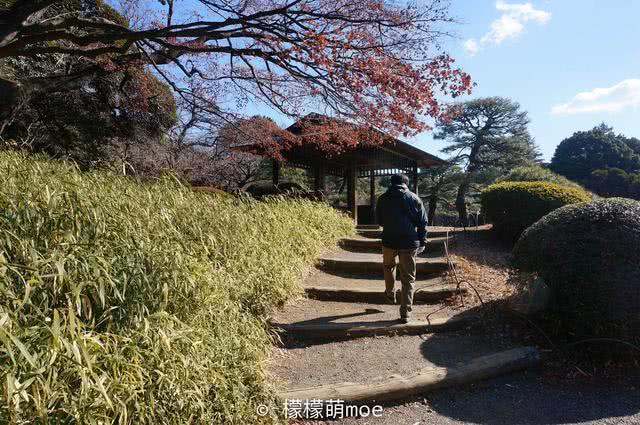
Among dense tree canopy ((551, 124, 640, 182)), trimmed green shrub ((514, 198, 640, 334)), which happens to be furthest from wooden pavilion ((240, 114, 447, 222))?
dense tree canopy ((551, 124, 640, 182))

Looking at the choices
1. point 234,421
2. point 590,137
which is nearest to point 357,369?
point 234,421

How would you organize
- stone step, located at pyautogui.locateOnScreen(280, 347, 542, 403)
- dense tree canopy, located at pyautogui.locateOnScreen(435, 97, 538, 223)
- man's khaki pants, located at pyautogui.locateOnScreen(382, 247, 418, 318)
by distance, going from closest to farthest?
stone step, located at pyautogui.locateOnScreen(280, 347, 542, 403) → man's khaki pants, located at pyautogui.locateOnScreen(382, 247, 418, 318) → dense tree canopy, located at pyautogui.locateOnScreen(435, 97, 538, 223)

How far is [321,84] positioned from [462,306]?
3.33 metres

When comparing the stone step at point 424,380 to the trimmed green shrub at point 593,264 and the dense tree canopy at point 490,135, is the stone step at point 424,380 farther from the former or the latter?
the dense tree canopy at point 490,135

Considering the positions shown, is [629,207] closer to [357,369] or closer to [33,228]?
[357,369]

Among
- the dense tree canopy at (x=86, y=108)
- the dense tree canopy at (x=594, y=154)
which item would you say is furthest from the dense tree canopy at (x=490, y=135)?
the dense tree canopy at (x=86, y=108)

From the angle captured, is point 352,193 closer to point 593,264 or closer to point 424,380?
point 593,264

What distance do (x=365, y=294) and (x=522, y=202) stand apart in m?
4.74

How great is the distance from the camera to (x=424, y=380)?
310cm

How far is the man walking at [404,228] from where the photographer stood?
4477 mm

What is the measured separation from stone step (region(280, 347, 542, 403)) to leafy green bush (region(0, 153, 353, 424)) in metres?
0.43

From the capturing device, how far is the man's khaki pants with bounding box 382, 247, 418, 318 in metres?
4.31

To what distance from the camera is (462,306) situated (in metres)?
4.82

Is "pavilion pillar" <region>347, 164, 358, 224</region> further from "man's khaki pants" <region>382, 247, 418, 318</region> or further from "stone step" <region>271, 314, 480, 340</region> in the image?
"stone step" <region>271, 314, 480, 340</region>
